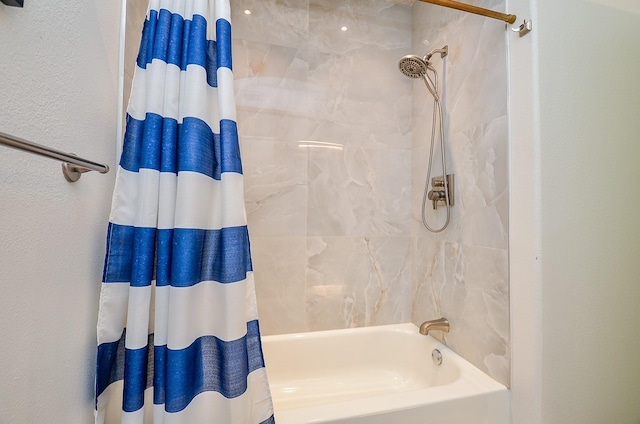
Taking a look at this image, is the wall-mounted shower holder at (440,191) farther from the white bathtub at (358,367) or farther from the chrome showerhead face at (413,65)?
the white bathtub at (358,367)

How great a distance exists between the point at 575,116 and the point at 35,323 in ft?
5.51

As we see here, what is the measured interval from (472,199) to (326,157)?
794 mm

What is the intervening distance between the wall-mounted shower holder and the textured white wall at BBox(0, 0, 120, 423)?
4.57 feet

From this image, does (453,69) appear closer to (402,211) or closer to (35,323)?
(402,211)

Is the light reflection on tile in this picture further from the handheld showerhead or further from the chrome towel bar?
the chrome towel bar

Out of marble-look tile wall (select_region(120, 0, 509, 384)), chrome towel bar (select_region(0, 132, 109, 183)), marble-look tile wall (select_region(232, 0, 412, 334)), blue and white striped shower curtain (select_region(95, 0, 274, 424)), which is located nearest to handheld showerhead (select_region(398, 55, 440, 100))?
marble-look tile wall (select_region(120, 0, 509, 384))

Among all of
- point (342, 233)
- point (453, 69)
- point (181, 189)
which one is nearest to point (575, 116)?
point (453, 69)

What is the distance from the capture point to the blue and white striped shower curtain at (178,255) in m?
0.81

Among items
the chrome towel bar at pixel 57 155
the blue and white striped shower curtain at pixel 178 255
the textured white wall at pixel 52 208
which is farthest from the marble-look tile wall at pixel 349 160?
the chrome towel bar at pixel 57 155

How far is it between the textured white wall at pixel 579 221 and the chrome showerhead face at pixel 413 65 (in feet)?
1.28

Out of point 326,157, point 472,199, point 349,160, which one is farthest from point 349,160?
point 472,199

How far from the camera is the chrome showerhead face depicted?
4.45ft

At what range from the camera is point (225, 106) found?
35.1 inches

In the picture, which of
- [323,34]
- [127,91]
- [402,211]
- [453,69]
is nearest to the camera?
[127,91]
